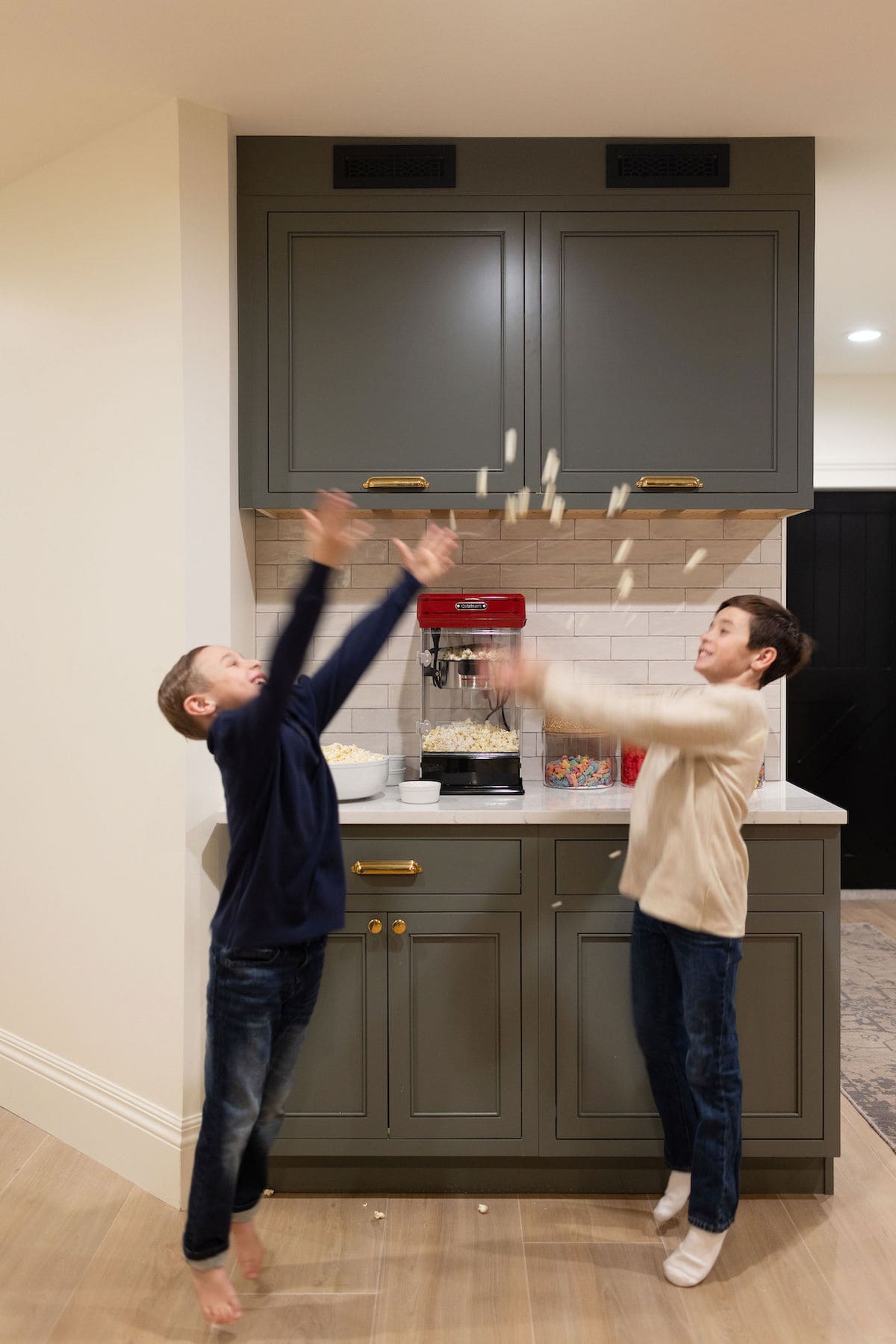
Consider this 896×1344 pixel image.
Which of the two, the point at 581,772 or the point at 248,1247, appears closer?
the point at 248,1247

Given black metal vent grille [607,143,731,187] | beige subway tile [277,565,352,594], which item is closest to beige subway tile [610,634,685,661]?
beige subway tile [277,565,352,594]

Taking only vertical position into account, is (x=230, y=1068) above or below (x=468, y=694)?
below

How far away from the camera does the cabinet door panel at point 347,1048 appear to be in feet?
8.00

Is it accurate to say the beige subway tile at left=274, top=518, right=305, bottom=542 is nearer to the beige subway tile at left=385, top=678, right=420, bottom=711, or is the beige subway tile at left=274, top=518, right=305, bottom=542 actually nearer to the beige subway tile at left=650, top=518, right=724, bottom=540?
the beige subway tile at left=385, top=678, right=420, bottom=711

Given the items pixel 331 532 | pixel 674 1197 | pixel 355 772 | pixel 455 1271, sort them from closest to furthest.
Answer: pixel 331 532
pixel 455 1271
pixel 674 1197
pixel 355 772

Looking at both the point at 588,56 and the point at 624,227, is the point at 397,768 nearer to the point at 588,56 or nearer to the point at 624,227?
the point at 624,227

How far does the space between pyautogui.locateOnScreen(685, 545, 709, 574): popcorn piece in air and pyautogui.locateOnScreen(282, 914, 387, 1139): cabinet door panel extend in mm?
1446

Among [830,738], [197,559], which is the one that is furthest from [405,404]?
[830,738]

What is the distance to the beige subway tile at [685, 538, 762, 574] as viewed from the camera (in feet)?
9.98

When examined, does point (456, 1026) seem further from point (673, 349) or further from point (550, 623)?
point (673, 349)

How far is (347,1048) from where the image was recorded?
244 centimetres

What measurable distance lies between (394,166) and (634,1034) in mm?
2337

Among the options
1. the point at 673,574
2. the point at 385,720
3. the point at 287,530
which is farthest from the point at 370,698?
the point at 673,574

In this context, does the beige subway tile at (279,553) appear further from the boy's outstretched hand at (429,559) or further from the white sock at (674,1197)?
the white sock at (674,1197)
